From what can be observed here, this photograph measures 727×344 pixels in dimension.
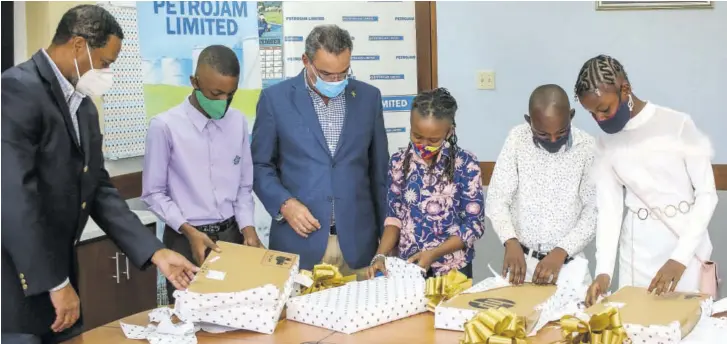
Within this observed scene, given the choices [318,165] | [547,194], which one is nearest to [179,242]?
[318,165]

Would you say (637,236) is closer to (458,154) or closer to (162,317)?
(458,154)

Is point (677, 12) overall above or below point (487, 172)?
above

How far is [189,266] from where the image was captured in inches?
94.0

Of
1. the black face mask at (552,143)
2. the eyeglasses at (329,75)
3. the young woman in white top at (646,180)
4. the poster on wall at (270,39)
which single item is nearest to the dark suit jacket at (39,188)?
the eyeglasses at (329,75)

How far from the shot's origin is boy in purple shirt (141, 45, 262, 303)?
2865 mm

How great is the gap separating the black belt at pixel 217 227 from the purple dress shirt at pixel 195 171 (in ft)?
0.05

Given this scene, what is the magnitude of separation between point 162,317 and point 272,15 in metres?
2.48

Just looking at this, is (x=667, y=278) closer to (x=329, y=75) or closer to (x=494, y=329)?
(x=494, y=329)

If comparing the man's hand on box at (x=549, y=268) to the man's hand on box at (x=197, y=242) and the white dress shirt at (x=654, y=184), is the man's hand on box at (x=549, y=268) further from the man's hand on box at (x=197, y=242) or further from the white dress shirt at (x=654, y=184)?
the man's hand on box at (x=197, y=242)

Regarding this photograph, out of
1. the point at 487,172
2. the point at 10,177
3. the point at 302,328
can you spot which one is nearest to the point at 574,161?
the point at 302,328

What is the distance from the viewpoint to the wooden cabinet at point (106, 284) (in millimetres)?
3486

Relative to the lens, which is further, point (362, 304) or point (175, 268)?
point (175, 268)

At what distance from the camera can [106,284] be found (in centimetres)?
362

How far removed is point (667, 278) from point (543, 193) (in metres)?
0.53
